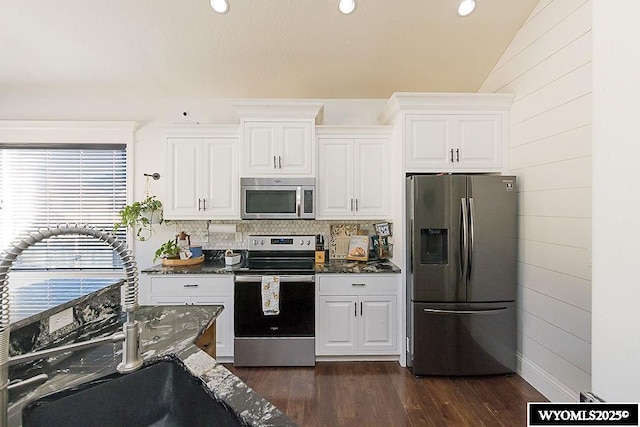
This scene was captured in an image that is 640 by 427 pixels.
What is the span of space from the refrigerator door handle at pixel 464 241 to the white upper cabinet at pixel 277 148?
1.40 metres

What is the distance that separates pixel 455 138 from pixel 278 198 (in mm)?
1723

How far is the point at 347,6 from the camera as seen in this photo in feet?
7.77

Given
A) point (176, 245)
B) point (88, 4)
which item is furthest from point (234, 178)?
point (88, 4)

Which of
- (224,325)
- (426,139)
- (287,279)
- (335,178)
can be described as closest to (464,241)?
(426,139)

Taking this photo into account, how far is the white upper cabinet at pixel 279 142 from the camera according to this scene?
9.82ft

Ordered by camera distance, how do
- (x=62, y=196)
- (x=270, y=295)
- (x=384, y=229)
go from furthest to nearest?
(x=62, y=196), (x=384, y=229), (x=270, y=295)

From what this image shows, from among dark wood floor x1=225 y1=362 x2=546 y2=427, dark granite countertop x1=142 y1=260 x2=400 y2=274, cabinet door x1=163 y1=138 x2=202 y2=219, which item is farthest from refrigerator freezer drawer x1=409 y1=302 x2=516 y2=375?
cabinet door x1=163 y1=138 x2=202 y2=219

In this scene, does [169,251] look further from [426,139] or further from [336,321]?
[426,139]

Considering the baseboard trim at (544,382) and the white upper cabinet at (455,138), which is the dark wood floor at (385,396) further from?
the white upper cabinet at (455,138)

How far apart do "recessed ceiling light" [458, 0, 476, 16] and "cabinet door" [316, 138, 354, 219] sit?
1.36 metres

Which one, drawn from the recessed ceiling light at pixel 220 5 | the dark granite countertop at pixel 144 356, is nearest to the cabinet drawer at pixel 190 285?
the dark granite countertop at pixel 144 356

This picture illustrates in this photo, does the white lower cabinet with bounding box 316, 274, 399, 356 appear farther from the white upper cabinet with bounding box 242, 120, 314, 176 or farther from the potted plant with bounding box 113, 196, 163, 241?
the potted plant with bounding box 113, 196, 163, 241

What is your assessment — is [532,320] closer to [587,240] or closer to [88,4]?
[587,240]

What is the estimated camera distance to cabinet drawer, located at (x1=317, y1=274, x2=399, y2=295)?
2814 mm
